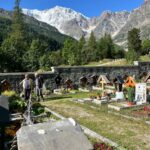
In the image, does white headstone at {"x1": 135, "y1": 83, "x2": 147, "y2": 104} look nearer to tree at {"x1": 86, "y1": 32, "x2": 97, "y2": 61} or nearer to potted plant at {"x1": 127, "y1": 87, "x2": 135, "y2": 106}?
potted plant at {"x1": 127, "y1": 87, "x2": 135, "y2": 106}

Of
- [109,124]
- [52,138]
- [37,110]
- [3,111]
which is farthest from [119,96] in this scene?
[52,138]

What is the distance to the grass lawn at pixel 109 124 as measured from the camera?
12.1 meters

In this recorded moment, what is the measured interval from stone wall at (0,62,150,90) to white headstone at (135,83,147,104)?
846 cm

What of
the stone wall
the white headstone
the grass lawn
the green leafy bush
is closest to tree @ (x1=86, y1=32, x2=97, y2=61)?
the stone wall

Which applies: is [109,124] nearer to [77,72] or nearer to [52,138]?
[52,138]

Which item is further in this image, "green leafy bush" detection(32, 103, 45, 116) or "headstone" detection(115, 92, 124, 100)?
"headstone" detection(115, 92, 124, 100)

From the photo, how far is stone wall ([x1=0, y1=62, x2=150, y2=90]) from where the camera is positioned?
81.0 feet

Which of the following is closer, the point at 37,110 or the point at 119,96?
the point at 37,110

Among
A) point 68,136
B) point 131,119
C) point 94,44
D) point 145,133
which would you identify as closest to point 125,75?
point 131,119

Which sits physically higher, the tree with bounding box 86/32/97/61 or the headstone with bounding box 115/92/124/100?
the tree with bounding box 86/32/97/61

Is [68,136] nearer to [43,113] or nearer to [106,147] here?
[106,147]

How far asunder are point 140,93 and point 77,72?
30.3ft

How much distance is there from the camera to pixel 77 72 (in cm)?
2914

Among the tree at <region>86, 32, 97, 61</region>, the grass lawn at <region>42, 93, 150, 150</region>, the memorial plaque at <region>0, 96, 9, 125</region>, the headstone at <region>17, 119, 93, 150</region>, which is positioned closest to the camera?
the headstone at <region>17, 119, 93, 150</region>
